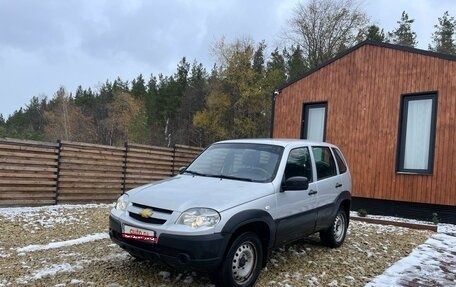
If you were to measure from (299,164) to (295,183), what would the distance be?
0.79 meters

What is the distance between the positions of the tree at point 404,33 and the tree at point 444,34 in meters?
2.07

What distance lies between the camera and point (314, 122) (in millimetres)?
13836

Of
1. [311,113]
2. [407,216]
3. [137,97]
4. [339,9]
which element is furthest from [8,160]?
[137,97]

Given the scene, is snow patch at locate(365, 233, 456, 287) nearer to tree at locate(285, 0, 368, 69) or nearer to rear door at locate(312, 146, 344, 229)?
rear door at locate(312, 146, 344, 229)

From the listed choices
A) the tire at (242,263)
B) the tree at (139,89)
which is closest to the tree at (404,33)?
the tree at (139,89)

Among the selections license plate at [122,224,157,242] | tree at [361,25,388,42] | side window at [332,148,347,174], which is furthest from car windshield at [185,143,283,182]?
tree at [361,25,388,42]

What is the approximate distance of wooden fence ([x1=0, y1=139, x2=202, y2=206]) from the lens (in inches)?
399

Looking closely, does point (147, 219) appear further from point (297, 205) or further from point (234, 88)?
point (234, 88)

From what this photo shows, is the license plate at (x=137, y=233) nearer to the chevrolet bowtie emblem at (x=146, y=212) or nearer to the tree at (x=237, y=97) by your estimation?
the chevrolet bowtie emblem at (x=146, y=212)

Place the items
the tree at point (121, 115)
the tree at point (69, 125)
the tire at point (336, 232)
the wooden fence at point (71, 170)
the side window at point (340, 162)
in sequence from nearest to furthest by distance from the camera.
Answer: the tire at point (336, 232), the side window at point (340, 162), the wooden fence at point (71, 170), the tree at point (121, 115), the tree at point (69, 125)

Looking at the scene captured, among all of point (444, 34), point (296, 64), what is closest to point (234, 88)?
point (296, 64)

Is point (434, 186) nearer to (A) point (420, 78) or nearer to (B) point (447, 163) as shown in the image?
(B) point (447, 163)

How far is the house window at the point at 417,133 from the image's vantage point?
36.1 ft

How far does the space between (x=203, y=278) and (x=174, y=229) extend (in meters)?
1.10
